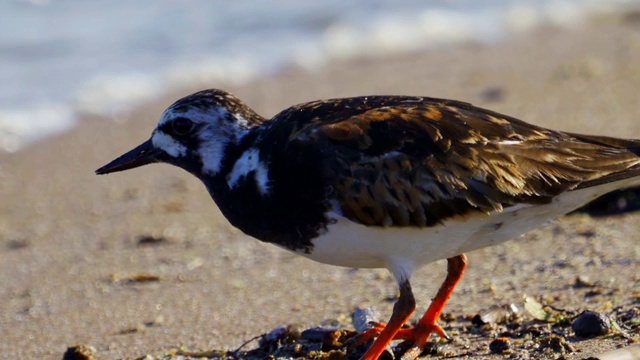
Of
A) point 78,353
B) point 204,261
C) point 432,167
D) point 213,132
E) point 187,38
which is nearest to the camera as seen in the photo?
point 432,167

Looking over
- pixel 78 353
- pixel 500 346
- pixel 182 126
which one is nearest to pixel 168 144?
Answer: pixel 182 126

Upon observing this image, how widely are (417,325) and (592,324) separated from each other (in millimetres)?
618

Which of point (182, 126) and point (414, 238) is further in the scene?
point (182, 126)

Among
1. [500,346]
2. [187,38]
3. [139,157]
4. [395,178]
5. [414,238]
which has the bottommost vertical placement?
[500,346]

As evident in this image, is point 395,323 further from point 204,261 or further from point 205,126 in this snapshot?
point 204,261

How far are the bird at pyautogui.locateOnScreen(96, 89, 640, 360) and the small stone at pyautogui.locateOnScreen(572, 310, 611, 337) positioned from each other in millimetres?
361

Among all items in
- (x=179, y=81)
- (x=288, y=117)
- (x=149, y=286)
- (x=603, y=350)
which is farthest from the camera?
(x=179, y=81)

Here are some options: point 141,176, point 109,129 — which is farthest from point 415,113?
point 109,129

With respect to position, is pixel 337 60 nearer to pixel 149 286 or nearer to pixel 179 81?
pixel 179 81

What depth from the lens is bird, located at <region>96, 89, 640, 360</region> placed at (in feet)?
12.6

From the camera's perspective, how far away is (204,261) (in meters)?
5.57

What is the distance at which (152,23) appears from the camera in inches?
417

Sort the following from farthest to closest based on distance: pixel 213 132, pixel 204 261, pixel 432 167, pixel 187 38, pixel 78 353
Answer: pixel 187 38, pixel 204 261, pixel 78 353, pixel 213 132, pixel 432 167

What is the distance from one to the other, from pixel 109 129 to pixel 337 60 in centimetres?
234
